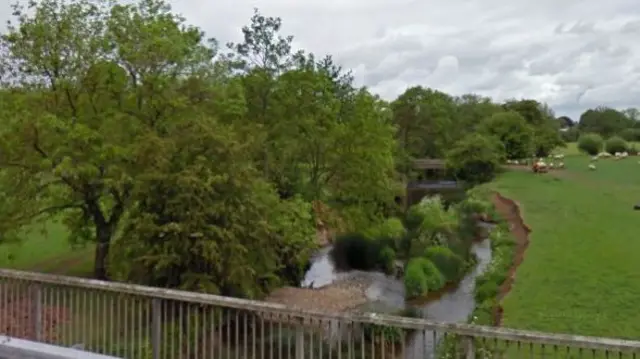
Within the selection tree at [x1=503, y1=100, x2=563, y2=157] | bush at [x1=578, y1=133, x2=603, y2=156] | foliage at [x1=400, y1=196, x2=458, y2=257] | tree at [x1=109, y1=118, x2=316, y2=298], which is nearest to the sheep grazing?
tree at [x1=503, y1=100, x2=563, y2=157]

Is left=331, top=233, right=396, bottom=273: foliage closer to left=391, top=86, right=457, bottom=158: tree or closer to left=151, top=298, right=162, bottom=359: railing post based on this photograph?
left=151, top=298, right=162, bottom=359: railing post

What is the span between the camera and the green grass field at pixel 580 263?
1291 cm

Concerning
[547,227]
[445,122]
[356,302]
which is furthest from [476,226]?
[445,122]

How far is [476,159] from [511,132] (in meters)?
8.41

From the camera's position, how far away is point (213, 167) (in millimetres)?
12219

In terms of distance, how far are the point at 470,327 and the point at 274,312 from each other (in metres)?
1.34

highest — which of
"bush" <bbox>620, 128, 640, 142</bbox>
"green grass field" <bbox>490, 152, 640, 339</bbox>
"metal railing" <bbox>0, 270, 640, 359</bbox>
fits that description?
"bush" <bbox>620, 128, 640, 142</bbox>

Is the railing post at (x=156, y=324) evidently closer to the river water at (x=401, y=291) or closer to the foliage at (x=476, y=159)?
the river water at (x=401, y=291)

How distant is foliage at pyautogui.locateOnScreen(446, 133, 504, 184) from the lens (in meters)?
46.4

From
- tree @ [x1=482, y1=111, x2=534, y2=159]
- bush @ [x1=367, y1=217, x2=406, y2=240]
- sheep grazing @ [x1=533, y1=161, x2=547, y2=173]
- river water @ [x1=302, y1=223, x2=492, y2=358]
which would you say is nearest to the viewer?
river water @ [x1=302, y1=223, x2=492, y2=358]

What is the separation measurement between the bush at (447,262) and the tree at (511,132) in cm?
3319

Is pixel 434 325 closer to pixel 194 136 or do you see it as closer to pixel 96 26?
pixel 194 136

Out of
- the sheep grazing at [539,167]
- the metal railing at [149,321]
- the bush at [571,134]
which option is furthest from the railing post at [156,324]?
the bush at [571,134]

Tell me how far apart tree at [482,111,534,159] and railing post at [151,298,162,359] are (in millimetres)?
49938
